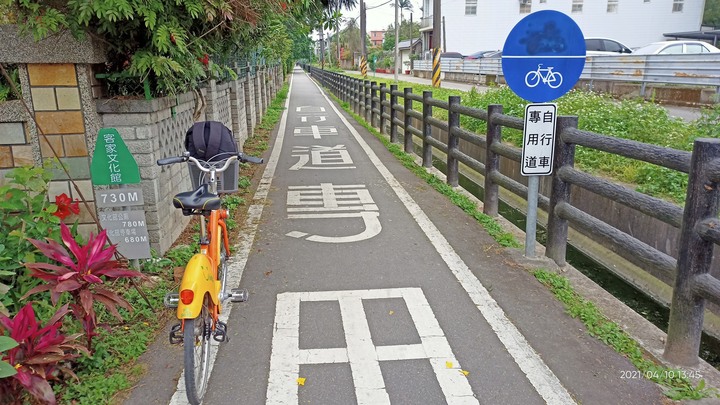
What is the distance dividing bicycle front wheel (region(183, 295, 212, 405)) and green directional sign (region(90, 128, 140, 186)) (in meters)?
1.68

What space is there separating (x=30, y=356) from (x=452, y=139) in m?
6.44

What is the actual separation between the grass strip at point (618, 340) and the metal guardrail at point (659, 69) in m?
11.7

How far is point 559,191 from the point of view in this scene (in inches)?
203

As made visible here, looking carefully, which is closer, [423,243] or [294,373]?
[294,373]

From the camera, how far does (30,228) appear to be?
4074 mm

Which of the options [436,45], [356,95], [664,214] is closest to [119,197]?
[664,214]

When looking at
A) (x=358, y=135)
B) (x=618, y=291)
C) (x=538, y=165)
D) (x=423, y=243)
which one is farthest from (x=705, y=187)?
(x=358, y=135)

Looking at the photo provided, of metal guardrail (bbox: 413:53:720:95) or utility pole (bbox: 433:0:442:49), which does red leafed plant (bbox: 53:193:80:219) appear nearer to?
metal guardrail (bbox: 413:53:720:95)

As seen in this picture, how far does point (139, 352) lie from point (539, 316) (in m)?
2.83

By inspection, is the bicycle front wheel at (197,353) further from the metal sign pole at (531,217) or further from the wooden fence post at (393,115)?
the wooden fence post at (393,115)

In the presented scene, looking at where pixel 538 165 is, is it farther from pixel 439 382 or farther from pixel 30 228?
pixel 30 228

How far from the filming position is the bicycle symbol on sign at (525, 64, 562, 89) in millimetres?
4844

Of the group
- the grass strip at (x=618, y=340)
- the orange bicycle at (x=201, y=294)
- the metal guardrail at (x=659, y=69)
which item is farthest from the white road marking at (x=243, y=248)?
the metal guardrail at (x=659, y=69)

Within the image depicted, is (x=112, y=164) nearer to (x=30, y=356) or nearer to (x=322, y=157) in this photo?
(x=30, y=356)
